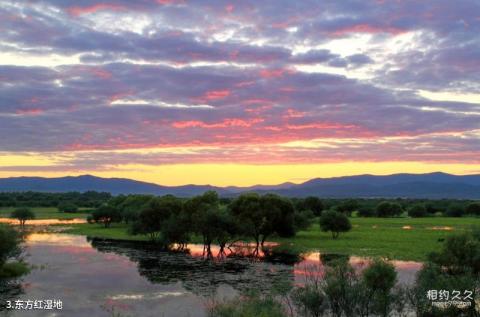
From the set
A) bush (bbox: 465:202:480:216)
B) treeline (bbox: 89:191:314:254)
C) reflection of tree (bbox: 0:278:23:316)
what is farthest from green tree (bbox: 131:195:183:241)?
bush (bbox: 465:202:480:216)

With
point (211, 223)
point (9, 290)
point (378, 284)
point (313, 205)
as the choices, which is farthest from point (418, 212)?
point (9, 290)

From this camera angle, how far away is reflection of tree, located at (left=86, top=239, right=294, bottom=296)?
54.6 m

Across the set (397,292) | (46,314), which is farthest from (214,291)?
(397,292)

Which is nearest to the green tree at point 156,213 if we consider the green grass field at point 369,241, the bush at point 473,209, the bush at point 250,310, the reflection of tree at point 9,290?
the green grass field at point 369,241


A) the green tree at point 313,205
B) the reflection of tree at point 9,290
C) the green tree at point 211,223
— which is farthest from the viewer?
the green tree at point 313,205

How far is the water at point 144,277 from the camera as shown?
1797 inches

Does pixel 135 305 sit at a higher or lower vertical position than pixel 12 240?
lower

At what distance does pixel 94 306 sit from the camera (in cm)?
4525

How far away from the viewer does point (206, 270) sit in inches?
2532

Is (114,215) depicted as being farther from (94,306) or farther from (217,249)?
(94,306)

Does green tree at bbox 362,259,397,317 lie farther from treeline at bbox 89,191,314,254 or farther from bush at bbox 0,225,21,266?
treeline at bbox 89,191,314,254

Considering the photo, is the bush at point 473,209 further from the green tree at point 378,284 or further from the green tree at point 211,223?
the green tree at point 378,284

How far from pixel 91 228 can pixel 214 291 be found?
276 feet

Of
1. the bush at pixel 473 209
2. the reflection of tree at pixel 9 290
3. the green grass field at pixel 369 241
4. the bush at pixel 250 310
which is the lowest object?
the reflection of tree at pixel 9 290
